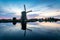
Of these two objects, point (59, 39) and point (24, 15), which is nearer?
point (59, 39)

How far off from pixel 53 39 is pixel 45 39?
1.20 metres

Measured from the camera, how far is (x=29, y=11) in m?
68.7

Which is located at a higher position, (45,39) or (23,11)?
(23,11)

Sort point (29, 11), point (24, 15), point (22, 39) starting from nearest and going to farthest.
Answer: point (22, 39)
point (24, 15)
point (29, 11)

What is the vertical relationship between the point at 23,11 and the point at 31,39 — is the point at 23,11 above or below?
above

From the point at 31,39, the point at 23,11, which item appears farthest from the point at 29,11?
the point at 31,39

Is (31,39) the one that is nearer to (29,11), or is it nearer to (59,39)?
(59,39)

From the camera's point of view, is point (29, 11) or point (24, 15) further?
point (29, 11)

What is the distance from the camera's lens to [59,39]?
15641 millimetres

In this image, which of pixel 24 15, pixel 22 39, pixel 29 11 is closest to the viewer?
pixel 22 39

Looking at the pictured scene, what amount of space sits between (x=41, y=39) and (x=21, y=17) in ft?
168

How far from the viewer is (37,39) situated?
51.0ft

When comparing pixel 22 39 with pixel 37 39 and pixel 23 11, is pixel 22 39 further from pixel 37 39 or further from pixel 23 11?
pixel 23 11

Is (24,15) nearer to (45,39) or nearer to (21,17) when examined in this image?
(21,17)
